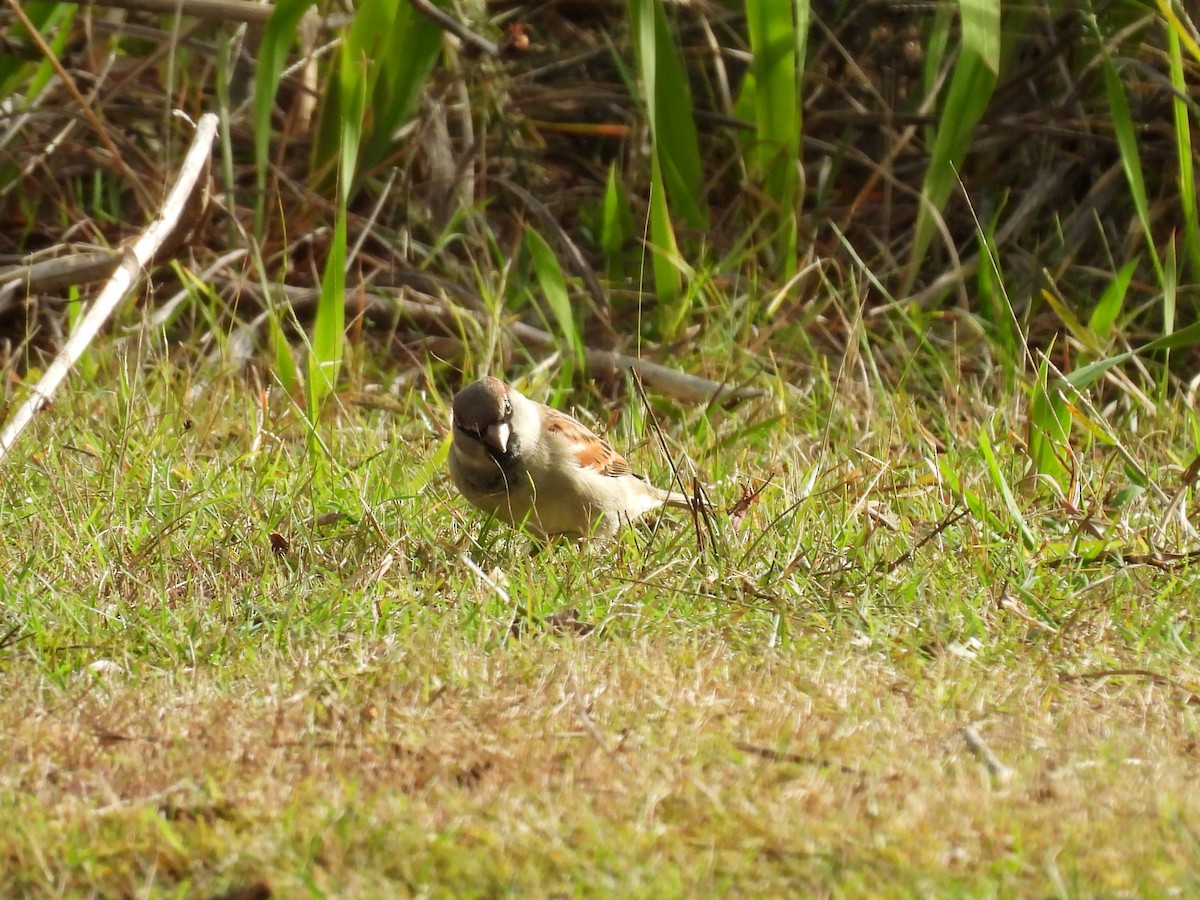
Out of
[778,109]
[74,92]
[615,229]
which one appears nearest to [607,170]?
[615,229]

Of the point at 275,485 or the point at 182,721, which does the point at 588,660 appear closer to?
the point at 182,721

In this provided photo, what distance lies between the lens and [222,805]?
246 centimetres

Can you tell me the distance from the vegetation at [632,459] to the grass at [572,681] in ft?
0.04

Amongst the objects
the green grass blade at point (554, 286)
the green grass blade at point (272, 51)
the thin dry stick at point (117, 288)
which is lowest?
the green grass blade at point (554, 286)

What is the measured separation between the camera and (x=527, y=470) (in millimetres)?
4023

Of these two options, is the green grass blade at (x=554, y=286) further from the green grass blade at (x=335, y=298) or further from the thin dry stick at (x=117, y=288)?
the thin dry stick at (x=117, y=288)

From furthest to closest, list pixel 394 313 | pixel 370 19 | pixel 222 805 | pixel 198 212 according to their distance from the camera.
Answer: pixel 394 313 → pixel 198 212 → pixel 370 19 → pixel 222 805

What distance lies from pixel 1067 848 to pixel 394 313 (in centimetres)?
412

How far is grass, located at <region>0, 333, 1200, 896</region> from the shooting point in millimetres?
2299

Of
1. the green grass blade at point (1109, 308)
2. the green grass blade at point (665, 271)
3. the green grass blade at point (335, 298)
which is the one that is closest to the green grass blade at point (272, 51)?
the green grass blade at point (335, 298)

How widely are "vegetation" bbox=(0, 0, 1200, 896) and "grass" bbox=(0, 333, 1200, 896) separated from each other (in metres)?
0.01

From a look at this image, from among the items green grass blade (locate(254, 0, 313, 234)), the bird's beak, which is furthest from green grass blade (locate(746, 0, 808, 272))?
the bird's beak

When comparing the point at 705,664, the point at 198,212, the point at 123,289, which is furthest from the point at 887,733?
the point at 198,212

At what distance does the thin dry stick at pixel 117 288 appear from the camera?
13.3 ft
